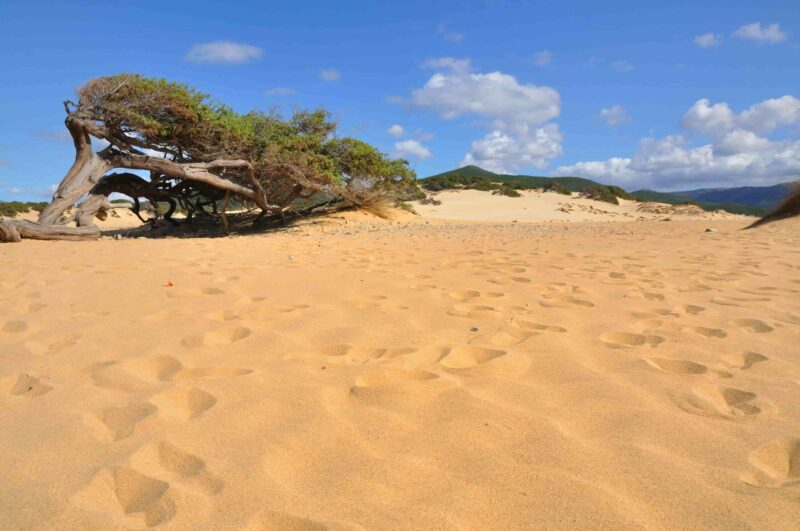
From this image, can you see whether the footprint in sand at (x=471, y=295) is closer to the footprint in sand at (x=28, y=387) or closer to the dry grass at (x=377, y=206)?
the footprint in sand at (x=28, y=387)

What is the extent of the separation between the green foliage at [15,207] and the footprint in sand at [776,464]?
24.4 m

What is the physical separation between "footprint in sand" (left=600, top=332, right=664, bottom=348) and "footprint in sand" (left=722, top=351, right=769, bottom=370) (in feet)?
1.05

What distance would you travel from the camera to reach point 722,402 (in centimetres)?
184

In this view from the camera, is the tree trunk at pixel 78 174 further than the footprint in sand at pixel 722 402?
Yes

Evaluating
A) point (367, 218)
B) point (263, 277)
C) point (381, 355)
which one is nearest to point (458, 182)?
point (367, 218)

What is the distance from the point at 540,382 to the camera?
6.67ft

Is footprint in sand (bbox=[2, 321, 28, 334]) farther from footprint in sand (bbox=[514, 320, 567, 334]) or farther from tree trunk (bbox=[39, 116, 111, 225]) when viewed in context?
tree trunk (bbox=[39, 116, 111, 225])

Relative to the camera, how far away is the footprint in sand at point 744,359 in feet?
7.22

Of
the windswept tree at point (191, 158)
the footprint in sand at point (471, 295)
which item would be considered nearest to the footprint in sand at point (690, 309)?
the footprint in sand at point (471, 295)

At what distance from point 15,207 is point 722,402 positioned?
2705 centimetres

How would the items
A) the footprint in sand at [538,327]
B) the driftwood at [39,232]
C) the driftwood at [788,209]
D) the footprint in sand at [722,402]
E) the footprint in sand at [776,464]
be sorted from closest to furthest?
1. the footprint in sand at [776,464]
2. the footprint in sand at [722,402]
3. the footprint in sand at [538,327]
4. the driftwood at [39,232]
5. the driftwood at [788,209]

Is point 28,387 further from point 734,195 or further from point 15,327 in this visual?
point 734,195

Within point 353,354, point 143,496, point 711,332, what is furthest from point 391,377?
point 711,332

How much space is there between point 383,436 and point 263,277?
306 centimetres
